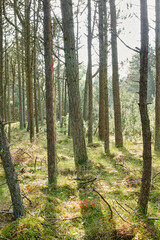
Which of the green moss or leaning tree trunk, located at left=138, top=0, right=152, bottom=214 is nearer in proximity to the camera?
the green moss

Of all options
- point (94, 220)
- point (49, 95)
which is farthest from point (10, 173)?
point (49, 95)

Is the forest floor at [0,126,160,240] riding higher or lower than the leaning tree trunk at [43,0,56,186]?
lower

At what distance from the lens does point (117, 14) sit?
1020 centimetres

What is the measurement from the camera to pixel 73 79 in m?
7.10

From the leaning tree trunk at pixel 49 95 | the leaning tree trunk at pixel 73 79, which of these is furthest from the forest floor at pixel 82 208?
the leaning tree trunk at pixel 73 79

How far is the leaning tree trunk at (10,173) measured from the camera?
9.50ft

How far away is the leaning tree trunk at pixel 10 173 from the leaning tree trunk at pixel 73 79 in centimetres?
420

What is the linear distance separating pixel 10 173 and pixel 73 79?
4.71m

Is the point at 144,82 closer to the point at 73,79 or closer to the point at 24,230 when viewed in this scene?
the point at 24,230

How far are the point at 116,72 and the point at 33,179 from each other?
6.74 meters

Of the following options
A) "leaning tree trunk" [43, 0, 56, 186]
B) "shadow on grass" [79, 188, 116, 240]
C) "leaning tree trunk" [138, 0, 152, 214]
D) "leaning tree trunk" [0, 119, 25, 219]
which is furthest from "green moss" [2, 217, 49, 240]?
"leaning tree trunk" [43, 0, 56, 186]

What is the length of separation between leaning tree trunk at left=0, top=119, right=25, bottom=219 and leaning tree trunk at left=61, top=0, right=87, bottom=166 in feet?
13.8

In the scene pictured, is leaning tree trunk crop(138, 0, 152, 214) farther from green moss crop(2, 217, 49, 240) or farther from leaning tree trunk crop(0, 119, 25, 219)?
leaning tree trunk crop(0, 119, 25, 219)

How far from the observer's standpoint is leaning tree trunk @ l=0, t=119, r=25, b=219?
289cm
